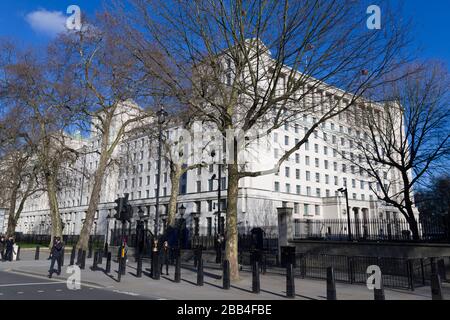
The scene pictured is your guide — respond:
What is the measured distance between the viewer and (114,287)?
12.1 meters

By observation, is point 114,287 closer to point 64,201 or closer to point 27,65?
point 27,65

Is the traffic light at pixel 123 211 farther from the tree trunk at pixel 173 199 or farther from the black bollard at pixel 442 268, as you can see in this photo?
the black bollard at pixel 442 268

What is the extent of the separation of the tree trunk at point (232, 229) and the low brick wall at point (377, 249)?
6723 mm

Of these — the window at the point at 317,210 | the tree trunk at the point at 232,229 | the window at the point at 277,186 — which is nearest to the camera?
the tree trunk at the point at 232,229

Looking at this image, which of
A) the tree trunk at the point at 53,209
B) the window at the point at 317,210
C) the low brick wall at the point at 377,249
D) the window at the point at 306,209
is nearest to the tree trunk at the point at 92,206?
the tree trunk at the point at 53,209

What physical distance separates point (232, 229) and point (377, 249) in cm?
794

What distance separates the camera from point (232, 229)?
44.5 feet

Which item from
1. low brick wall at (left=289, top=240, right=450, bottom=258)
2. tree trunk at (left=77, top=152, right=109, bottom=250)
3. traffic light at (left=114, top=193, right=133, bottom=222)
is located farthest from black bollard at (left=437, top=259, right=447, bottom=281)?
tree trunk at (left=77, top=152, right=109, bottom=250)

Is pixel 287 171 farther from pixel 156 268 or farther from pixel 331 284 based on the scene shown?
pixel 331 284

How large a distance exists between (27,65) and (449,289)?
30.1m

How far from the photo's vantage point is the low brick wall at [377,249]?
1529 centimetres

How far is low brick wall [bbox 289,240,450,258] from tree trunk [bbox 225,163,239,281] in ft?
22.1

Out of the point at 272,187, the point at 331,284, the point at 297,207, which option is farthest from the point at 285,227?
the point at 297,207
